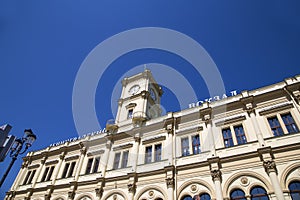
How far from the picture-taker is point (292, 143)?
556 inches

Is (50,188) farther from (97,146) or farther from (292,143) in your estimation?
(292,143)

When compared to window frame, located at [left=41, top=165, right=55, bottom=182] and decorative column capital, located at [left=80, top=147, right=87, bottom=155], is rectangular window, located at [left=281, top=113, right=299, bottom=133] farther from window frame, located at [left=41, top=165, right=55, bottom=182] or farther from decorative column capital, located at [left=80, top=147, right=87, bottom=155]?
window frame, located at [left=41, top=165, right=55, bottom=182]

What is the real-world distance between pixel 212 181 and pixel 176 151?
438 cm

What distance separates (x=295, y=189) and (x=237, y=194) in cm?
372

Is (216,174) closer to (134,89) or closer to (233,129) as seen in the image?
(233,129)

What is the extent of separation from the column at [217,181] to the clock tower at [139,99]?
1071 centimetres

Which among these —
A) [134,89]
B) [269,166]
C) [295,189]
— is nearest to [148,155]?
[269,166]

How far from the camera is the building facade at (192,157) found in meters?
14.2

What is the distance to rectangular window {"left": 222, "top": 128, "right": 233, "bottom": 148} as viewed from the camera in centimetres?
1691

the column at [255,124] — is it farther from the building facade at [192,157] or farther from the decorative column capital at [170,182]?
the decorative column capital at [170,182]

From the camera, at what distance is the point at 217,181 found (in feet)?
48.8

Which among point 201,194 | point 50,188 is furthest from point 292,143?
point 50,188

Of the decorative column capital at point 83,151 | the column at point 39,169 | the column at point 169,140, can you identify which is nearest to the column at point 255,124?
the column at point 169,140

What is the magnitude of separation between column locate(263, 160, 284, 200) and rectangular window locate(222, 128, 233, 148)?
327 cm
